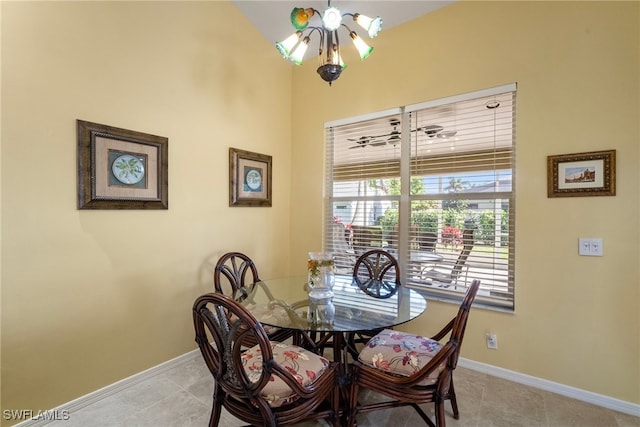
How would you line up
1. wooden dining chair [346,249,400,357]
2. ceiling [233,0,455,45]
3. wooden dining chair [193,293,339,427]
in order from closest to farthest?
wooden dining chair [193,293,339,427], wooden dining chair [346,249,400,357], ceiling [233,0,455,45]

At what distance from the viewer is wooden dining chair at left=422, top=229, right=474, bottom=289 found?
2479 millimetres

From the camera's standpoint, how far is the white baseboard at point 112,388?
183 cm

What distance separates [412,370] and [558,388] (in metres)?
1.35

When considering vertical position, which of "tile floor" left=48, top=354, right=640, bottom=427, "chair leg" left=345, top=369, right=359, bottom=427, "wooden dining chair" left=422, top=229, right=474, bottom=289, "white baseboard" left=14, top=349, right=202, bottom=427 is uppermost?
"wooden dining chair" left=422, top=229, right=474, bottom=289

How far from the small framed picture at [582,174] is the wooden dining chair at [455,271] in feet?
2.07

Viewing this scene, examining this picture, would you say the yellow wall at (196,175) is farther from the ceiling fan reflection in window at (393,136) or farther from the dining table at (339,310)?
the dining table at (339,310)

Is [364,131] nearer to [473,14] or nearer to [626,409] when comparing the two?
[473,14]

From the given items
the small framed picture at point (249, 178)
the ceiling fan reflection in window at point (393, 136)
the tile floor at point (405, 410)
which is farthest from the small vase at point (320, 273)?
the ceiling fan reflection in window at point (393, 136)

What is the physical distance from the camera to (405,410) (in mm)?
1934

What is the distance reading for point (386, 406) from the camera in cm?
166

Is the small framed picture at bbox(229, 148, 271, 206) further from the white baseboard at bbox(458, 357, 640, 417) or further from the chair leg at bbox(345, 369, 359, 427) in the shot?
the white baseboard at bbox(458, 357, 640, 417)

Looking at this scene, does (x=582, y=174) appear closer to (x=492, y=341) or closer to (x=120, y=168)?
(x=492, y=341)

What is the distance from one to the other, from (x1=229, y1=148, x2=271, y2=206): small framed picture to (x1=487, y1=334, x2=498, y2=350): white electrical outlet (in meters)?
2.38

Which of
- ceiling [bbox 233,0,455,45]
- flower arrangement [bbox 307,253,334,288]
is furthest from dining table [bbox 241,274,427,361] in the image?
ceiling [bbox 233,0,455,45]
